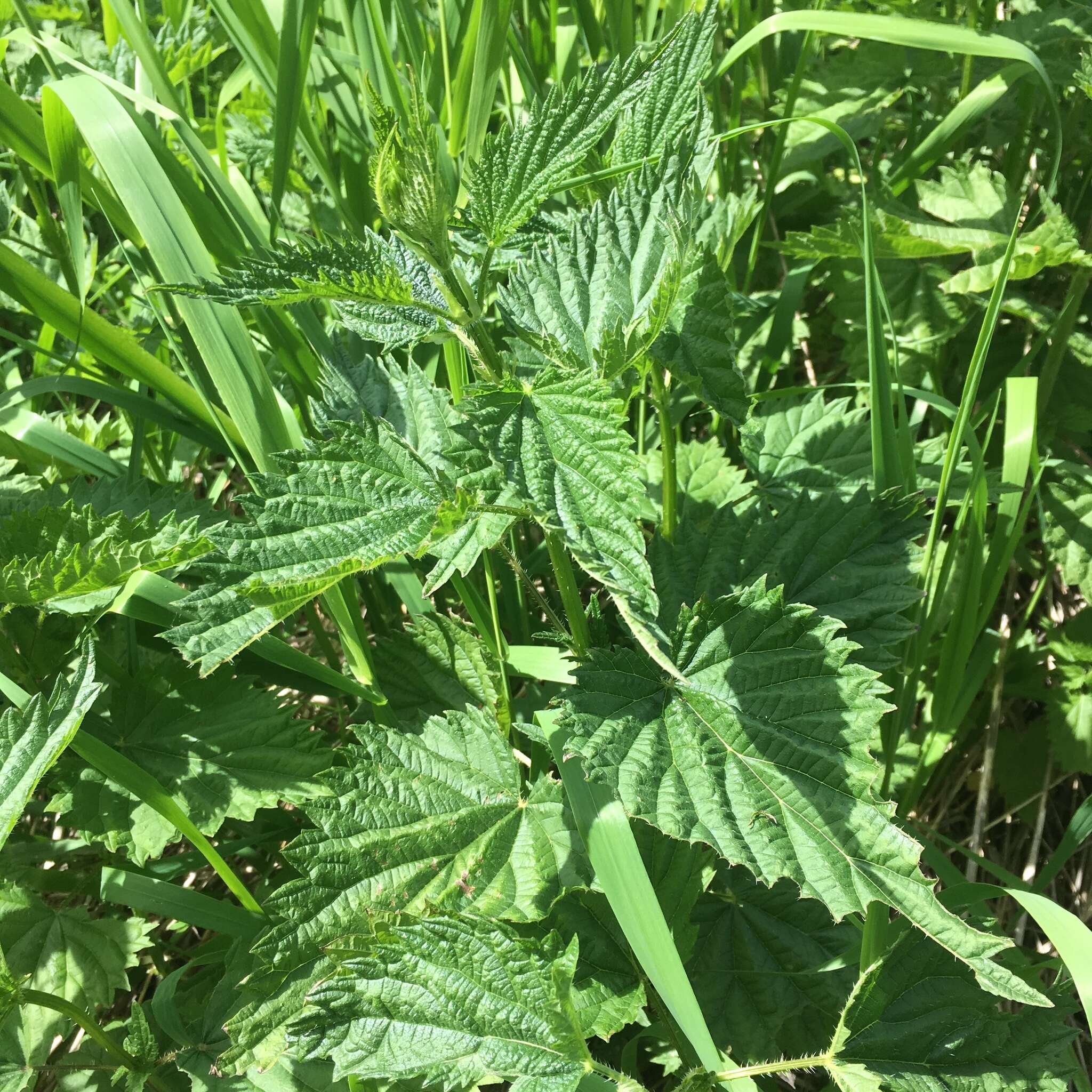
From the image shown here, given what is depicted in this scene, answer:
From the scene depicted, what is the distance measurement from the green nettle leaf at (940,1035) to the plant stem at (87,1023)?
89cm

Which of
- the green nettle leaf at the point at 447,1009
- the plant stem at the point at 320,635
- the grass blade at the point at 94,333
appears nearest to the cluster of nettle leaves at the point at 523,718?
the green nettle leaf at the point at 447,1009

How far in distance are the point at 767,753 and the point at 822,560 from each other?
0.37 metres

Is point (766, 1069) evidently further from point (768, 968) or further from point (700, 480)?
point (700, 480)

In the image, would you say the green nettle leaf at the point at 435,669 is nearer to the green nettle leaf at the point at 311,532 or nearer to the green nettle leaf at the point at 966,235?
the green nettle leaf at the point at 311,532

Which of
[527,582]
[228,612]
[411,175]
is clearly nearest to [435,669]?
[527,582]

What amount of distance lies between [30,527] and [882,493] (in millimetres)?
1248

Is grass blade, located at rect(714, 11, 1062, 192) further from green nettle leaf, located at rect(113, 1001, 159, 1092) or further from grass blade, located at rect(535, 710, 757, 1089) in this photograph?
green nettle leaf, located at rect(113, 1001, 159, 1092)

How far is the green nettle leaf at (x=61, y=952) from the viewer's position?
1410 mm

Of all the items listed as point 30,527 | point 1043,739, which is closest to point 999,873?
point 1043,739

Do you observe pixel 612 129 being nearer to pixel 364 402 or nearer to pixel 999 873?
pixel 364 402

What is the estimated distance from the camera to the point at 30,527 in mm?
1498

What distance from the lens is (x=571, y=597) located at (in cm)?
128

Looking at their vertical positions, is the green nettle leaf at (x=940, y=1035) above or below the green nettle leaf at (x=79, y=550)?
below

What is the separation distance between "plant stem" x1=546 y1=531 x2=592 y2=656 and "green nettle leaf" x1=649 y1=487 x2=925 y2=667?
14 cm
